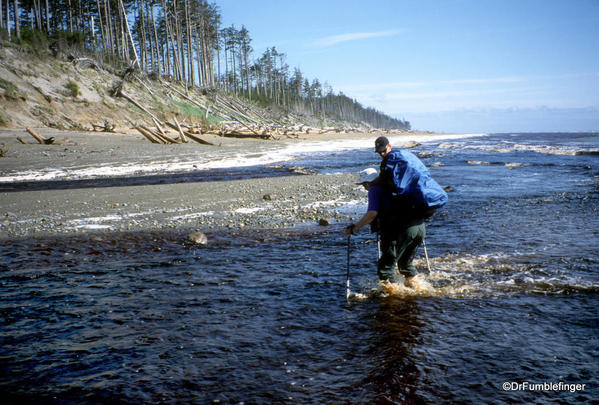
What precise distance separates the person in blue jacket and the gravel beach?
4353 mm

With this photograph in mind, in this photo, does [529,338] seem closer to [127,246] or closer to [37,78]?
[127,246]

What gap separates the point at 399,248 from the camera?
18.0 ft

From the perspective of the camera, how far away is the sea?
3.68 m

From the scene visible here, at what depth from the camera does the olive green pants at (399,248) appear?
5.40m

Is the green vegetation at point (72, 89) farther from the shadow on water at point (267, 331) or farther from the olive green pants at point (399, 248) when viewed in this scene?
the olive green pants at point (399, 248)

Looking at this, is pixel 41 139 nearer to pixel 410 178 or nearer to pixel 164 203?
pixel 164 203

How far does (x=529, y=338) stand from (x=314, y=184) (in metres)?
11.3

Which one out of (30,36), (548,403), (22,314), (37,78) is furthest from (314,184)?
(30,36)

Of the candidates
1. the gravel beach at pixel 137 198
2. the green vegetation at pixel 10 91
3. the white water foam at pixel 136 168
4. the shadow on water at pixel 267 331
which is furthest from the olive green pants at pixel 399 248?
the green vegetation at pixel 10 91

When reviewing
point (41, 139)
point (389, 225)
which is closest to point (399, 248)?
point (389, 225)

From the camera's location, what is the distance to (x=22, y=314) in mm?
5113

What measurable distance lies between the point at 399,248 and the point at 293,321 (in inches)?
65.2

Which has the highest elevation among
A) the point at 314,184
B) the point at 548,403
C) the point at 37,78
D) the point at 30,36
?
the point at 30,36

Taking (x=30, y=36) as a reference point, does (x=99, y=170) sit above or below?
below
